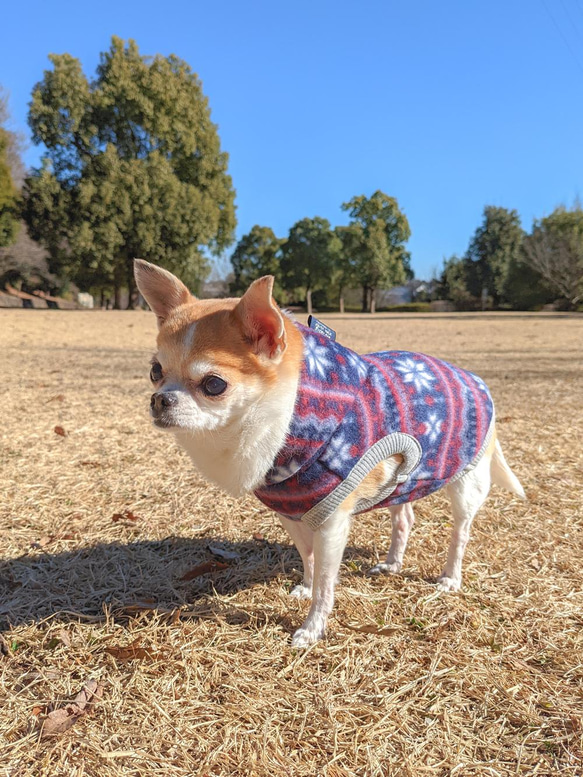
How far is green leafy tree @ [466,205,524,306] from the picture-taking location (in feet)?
143

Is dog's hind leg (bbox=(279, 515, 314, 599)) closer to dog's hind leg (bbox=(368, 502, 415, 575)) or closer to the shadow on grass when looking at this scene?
the shadow on grass

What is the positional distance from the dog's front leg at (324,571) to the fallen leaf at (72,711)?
2.39 feet

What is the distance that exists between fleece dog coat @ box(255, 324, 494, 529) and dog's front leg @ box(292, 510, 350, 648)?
0.07 m

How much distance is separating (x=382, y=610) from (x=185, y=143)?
28.8 meters

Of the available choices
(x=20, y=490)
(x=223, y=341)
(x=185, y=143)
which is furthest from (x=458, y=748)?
(x=185, y=143)

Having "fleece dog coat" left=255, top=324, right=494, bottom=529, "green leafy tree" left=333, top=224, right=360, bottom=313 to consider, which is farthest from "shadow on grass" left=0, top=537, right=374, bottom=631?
"green leafy tree" left=333, top=224, right=360, bottom=313

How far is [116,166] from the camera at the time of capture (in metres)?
25.0

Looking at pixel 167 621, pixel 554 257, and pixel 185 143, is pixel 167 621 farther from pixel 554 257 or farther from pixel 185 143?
pixel 554 257

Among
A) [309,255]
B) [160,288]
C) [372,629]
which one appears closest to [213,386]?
[160,288]

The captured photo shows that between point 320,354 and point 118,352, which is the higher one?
point 320,354

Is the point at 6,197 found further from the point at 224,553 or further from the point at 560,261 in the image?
the point at 560,261

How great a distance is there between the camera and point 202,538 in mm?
2869

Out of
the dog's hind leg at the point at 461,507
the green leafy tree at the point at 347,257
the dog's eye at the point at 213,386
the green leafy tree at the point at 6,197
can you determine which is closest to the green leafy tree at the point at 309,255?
the green leafy tree at the point at 347,257

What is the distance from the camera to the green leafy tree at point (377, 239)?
136ft
